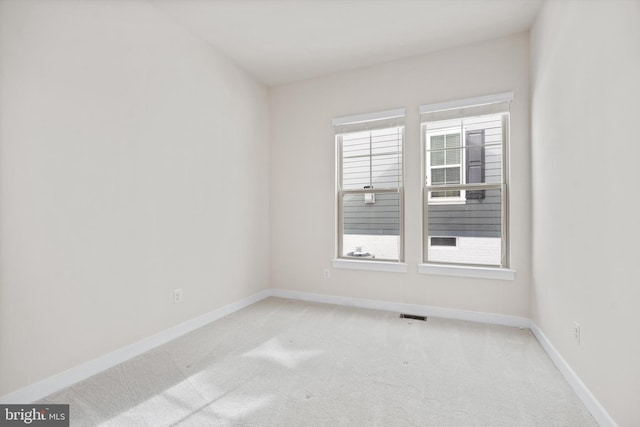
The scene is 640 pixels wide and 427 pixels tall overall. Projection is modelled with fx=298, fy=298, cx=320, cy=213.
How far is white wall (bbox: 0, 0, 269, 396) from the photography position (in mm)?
1714

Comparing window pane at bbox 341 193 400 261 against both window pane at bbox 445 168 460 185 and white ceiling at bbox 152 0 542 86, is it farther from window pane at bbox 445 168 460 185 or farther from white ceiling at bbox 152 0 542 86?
white ceiling at bbox 152 0 542 86

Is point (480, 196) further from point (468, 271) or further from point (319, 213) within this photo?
point (319, 213)

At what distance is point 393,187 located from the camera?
11.4 ft

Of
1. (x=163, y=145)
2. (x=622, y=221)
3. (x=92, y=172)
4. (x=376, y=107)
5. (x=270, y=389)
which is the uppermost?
(x=376, y=107)

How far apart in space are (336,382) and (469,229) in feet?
6.99

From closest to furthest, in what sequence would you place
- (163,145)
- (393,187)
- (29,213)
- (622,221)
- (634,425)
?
(634,425), (622,221), (29,213), (163,145), (393,187)

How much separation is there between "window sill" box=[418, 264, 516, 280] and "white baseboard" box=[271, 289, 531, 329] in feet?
1.24

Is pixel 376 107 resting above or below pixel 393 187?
above

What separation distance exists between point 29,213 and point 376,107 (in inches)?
125

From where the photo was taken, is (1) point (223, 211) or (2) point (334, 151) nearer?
(1) point (223, 211)

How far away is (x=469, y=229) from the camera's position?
3164mm

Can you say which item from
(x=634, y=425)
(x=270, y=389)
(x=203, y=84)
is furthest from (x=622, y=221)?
(x=203, y=84)

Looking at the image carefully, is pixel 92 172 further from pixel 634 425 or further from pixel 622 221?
pixel 634 425

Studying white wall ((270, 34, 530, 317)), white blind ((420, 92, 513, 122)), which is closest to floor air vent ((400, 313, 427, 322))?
white wall ((270, 34, 530, 317))
